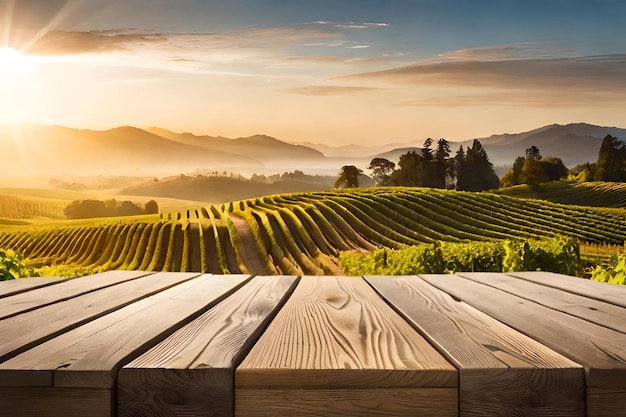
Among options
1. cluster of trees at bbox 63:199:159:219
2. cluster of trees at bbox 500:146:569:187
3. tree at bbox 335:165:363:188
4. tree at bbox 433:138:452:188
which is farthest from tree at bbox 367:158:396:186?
cluster of trees at bbox 63:199:159:219

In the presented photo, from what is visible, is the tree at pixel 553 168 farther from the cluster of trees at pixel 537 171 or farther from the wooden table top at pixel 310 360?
the wooden table top at pixel 310 360

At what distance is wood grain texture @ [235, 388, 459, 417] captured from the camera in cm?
96

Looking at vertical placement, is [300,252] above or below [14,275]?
below

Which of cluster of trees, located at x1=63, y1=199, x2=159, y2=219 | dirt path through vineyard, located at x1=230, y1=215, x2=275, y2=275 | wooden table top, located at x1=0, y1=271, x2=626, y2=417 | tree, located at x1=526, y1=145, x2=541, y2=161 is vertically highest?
tree, located at x1=526, y1=145, x2=541, y2=161

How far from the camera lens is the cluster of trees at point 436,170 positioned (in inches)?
1152

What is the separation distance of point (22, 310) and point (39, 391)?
674 mm

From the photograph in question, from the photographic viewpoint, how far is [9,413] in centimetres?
99

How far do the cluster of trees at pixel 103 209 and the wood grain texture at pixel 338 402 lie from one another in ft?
87.5

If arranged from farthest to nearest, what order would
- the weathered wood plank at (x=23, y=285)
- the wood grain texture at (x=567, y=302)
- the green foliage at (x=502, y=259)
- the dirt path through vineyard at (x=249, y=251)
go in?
the dirt path through vineyard at (x=249, y=251)
the green foliage at (x=502, y=259)
the weathered wood plank at (x=23, y=285)
the wood grain texture at (x=567, y=302)

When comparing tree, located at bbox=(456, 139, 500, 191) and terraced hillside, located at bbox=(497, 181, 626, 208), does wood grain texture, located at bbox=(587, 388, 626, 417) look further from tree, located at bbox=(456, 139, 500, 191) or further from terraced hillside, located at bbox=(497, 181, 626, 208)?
tree, located at bbox=(456, 139, 500, 191)

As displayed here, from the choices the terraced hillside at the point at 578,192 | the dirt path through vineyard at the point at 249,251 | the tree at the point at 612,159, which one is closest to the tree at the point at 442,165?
the terraced hillside at the point at 578,192

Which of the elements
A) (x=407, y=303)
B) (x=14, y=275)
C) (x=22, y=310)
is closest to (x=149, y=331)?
(x=22, y=310)

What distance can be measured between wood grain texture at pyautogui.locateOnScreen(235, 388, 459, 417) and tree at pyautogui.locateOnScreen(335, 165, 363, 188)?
100 ft

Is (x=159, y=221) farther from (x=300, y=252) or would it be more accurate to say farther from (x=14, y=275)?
(x=14, y=275)
